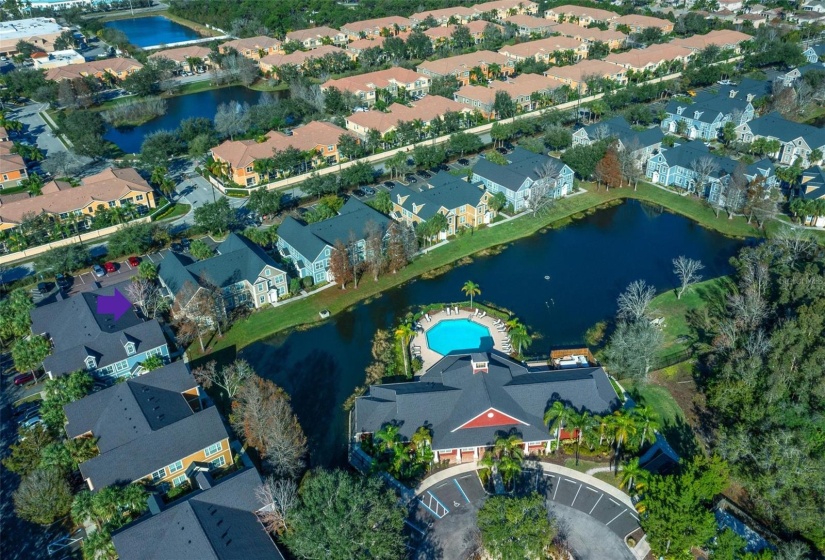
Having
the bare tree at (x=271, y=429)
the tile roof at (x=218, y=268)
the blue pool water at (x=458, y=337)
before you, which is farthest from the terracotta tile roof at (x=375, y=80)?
the bare tree at (x=271, y=429)

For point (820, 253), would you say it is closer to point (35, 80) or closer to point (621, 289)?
point (621, 289)

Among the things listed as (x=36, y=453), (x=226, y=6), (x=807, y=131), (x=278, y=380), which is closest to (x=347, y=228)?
(x=278, y=380)

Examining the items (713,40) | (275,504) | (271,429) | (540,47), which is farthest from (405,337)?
(713,40)

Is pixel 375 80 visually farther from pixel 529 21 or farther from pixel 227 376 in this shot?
pixel 227 376

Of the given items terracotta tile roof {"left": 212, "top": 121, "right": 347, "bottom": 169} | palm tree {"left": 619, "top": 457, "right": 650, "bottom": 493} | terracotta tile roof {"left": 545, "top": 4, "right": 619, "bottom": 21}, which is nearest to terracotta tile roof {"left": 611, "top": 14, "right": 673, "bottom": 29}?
terracotta tile roof {"left": 545, "top": 4, "right": 619, "bottom": 21}

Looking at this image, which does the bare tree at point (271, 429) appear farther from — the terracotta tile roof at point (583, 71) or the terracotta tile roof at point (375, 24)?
the terracotta tile roof at point (375, 24)

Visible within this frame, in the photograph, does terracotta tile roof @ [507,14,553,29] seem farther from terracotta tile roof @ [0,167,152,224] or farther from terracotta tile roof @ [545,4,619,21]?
terracotta tile roof @ [0,167,152,224]
